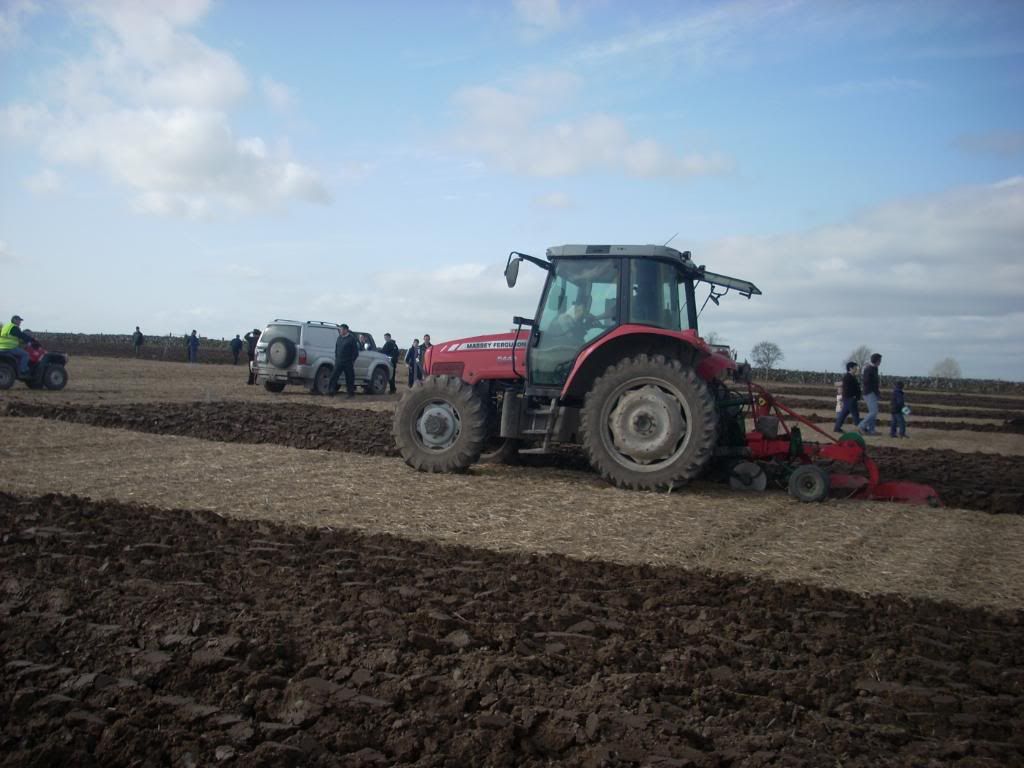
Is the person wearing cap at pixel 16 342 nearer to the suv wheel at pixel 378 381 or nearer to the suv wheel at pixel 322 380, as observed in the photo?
the suv wheel at pixel 322 380

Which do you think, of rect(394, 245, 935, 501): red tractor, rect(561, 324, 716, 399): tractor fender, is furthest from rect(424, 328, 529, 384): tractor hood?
rect(561, 324, 716, 399): tractor fender

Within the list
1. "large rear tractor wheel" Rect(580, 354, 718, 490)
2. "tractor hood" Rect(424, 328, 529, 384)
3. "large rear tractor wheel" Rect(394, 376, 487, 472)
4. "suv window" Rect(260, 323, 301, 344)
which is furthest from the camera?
"suv window" Rect(260, 323, 301, 344)

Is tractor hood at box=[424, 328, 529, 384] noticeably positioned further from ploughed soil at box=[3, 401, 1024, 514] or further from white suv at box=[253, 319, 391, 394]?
white suv at box=[253, 319, 391, 394]

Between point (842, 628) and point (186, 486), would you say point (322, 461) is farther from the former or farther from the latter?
point (842, 628)

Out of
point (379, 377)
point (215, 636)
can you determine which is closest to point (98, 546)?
point (215, 636)

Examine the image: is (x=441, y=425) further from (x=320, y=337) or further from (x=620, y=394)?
(x=320, y=337)

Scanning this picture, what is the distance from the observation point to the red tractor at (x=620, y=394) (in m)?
8.22

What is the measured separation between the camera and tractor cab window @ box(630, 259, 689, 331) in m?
8.57

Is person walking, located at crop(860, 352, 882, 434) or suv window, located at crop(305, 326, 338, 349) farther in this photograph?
suv window, located at crop(305, 326, 338, 349)

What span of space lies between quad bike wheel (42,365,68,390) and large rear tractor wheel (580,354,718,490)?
569 inches

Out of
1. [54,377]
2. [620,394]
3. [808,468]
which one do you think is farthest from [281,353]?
[808,468]

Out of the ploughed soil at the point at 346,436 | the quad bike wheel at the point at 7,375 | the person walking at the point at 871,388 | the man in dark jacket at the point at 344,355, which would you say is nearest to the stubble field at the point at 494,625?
the ploughed soil at the point at 346,436

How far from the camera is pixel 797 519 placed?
7.34 metres

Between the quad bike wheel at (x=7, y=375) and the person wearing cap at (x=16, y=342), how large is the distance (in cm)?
12
